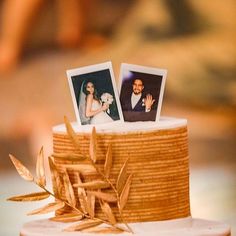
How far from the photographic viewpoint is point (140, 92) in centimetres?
167

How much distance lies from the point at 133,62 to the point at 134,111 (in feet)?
5.45

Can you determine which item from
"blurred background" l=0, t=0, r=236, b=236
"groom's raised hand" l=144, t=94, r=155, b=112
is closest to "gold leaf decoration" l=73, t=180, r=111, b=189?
"groom's raised hand" l=144, t=94, r=155, b=112

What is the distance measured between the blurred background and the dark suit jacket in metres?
1.60

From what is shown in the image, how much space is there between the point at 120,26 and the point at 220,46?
0.43 m

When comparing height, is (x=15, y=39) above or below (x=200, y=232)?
above

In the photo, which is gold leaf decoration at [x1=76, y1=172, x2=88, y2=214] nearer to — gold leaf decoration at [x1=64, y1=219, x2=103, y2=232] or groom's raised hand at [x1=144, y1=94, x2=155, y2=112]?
gold leaf decoration at [x1=64, y1=219, x2=103, y2=232]

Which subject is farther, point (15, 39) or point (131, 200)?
point (15, 39)

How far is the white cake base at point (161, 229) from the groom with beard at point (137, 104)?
0.23 m

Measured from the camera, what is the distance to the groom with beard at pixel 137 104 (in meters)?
1.67

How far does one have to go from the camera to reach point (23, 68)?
11.0 feet

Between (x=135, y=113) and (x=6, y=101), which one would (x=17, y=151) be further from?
(x=135, y=113)

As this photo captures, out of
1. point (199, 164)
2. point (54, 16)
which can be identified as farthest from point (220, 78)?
point (54, 16)

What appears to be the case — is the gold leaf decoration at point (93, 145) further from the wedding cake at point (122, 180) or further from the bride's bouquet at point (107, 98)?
the bride's bouquet at point (107, 98)

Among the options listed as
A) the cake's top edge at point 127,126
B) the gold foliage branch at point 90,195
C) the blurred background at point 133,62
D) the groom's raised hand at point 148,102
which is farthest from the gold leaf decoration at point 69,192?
the blurred background at point 133,62
